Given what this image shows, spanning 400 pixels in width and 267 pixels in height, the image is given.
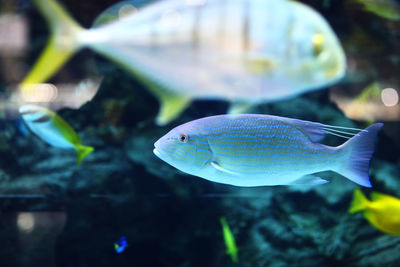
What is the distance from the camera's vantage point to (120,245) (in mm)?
2129

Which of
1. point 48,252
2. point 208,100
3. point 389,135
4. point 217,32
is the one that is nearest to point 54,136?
point 48,252

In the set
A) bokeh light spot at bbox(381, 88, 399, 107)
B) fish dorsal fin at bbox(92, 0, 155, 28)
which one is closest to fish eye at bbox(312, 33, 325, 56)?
fish dorsal fin at bbox(92, 0, 155, 28)

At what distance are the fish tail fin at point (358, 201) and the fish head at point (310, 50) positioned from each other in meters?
1.34

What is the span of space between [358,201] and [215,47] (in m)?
1.68

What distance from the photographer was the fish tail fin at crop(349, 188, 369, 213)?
7.04ft

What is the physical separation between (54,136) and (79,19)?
0.93 metres

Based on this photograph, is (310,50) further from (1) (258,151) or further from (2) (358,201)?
(2) (358,201)

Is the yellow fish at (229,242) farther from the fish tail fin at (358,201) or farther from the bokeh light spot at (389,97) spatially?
the bokeh light spot at (389,97)

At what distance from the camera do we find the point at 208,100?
86.2 inches

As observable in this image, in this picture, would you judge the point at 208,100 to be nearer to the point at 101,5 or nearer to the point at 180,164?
the point at 101,5

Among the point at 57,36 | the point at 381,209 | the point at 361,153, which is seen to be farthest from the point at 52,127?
the point at 381,209

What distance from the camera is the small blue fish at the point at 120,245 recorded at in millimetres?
2125

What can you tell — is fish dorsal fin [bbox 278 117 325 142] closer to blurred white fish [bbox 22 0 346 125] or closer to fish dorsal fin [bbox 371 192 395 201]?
blurred white fish [bbox 22 0 346 125]

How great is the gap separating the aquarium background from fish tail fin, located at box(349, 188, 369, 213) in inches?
2.9
